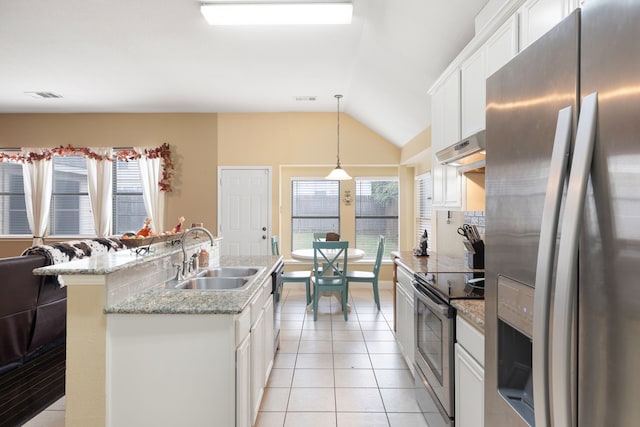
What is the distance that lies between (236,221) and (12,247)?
378 cm

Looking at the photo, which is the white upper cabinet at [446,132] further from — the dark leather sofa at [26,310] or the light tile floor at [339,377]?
the dark leather sofa at [26,310]

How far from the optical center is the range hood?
1934mm

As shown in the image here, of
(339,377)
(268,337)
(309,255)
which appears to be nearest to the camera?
(268,337)

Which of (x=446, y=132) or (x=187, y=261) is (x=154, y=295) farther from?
(x=446, y=132)

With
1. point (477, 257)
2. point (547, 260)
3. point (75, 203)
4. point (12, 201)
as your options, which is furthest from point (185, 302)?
point (12, 201)

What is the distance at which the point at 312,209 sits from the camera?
629cm

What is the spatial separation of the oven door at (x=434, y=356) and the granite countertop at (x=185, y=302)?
1005 mm

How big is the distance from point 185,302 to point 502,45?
2.17m

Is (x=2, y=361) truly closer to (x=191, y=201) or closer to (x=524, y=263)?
(x=191, y=201)

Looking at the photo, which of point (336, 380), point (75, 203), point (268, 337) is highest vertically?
point (75, 203)

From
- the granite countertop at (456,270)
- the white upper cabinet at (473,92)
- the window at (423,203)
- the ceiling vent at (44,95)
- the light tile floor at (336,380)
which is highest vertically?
the ceiling vent at (44,95)

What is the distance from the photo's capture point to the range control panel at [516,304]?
814 mm

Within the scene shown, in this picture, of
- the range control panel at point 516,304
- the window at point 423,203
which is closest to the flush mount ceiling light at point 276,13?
the range control panel at point 516,304

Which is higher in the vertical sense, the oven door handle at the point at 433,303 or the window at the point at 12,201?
the window at the point at 12,201
